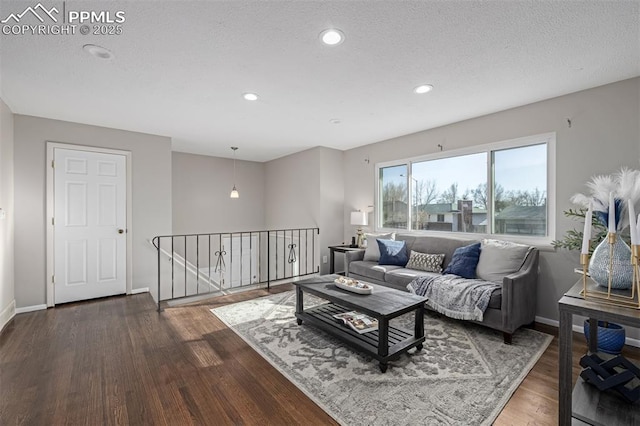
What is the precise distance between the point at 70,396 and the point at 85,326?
1.48m

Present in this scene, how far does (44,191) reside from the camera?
3.82 metres

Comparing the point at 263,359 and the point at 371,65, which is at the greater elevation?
the point at 371,65

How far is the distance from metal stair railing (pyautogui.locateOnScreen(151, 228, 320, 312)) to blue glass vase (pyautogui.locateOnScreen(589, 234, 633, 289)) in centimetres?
396

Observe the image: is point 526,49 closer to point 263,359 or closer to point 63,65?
point 263,359

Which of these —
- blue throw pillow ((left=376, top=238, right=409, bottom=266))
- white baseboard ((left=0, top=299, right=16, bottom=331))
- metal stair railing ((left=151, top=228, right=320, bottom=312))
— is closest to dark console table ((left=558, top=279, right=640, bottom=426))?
blue throw pillow ((left=376, top=238, right=409, bottom=266))

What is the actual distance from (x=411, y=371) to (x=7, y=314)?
4.50 metres

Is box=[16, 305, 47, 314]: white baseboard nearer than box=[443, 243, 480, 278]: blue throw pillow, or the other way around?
box=[443, 243, 480, 278]: blue throw pillow

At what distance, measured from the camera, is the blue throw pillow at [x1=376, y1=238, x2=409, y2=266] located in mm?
4102

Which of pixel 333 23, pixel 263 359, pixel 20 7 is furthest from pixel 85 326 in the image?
pixel 333 23

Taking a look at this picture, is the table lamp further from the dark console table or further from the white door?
the white door

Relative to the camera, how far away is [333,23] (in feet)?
6.33

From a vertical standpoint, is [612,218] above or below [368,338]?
above

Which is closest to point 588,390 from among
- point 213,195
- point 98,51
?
point 98,51

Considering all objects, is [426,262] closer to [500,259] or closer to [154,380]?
[500,259]
